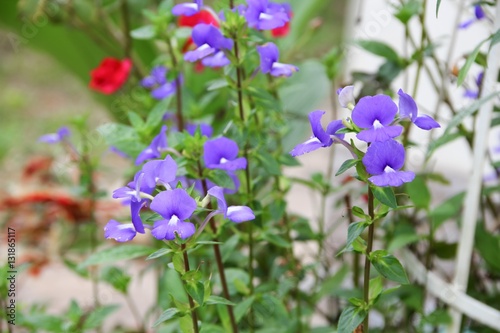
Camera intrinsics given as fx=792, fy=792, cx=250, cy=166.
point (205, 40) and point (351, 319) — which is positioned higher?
point (205, 40)

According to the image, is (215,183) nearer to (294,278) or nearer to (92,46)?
(294,278)

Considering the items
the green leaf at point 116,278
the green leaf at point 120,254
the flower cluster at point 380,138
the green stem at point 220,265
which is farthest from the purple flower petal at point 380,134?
the green leaf at point 116,278

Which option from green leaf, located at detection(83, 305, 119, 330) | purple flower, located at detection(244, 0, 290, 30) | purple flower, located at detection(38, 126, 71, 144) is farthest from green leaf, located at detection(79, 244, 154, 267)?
purple flower, located at detection(244, 0, 290, 30)

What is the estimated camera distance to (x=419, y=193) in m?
0.98

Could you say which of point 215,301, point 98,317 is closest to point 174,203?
point 215,301

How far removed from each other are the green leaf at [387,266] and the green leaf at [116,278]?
0.45 metres

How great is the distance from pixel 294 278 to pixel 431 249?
19 centimetres

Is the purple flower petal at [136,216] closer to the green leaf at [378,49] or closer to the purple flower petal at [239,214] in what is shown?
the purple flower petal at [239,214]

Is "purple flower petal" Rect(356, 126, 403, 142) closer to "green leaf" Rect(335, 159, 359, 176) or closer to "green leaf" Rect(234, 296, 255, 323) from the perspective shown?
"green leaf" Rect(335, 159, 359, 176)

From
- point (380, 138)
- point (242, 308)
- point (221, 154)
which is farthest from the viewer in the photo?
point (242, 308)

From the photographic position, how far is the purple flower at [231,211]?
2.11ft

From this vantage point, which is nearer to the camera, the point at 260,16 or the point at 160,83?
the point at 260,16

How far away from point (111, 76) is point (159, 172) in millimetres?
555

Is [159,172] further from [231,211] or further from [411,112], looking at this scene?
[411,112]
